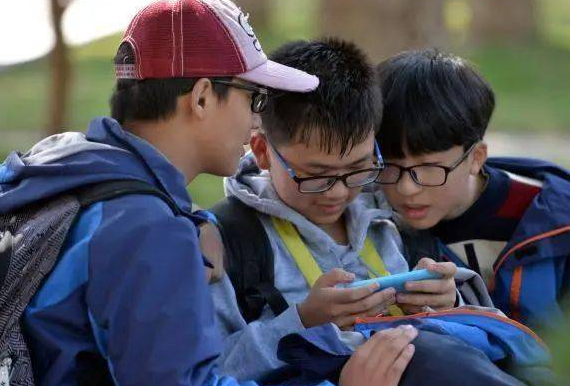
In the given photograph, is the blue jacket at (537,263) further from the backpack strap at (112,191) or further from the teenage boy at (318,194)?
the backpack strap at (112,191)

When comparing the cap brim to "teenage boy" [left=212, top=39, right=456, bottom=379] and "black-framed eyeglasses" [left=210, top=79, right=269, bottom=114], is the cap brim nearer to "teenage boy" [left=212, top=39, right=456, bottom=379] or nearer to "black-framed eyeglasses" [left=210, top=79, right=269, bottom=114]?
"black-framed eyeglasses" [left=210, top=79, right=269, bottom=114]

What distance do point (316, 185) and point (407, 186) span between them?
0.36 m

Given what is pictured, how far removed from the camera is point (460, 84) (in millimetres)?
3482

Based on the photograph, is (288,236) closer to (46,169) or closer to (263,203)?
(263,203)

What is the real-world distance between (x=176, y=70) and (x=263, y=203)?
647mm

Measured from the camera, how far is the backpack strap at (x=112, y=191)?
2.41 meters

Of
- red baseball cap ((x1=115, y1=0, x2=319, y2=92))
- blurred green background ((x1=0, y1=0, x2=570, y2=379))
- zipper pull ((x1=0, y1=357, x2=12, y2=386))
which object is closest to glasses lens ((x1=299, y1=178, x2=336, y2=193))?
red baseball cap ((x1=115, y1=0, x2=319, y2=92))

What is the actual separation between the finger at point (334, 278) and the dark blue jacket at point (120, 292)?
51 cm

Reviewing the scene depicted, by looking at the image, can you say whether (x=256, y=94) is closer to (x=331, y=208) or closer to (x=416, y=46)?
(x=331, y=208)

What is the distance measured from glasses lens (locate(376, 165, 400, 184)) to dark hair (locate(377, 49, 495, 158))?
4cm

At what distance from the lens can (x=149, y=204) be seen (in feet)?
7.86

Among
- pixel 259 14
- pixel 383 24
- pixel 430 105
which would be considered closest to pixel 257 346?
pixel 430 105

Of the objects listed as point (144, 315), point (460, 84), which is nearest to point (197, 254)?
point (144, 315)

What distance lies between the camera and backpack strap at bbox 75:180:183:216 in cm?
241
